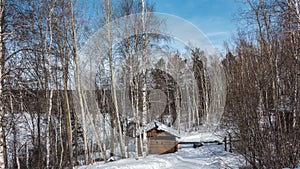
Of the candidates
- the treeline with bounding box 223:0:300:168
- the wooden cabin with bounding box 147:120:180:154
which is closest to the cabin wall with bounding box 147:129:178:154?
the wooden cabin with bounding box 147:120:180:154

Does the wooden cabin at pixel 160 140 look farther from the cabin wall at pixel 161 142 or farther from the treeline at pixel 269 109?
the treeline at pixel 269 109

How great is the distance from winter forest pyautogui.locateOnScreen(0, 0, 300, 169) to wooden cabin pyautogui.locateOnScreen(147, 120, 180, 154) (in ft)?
0.18

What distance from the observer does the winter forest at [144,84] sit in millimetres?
3506

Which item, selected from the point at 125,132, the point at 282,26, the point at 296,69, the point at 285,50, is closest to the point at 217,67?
the point at 282,26

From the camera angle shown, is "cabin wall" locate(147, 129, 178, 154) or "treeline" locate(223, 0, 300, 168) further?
"cabin wall" locate(147, 129, 178, 154)

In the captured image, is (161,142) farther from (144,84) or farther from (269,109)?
(269,109)

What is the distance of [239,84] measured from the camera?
12.3 feet

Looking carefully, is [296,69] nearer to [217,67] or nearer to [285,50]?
[285,50]

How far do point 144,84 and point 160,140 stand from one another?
4127 millimetres

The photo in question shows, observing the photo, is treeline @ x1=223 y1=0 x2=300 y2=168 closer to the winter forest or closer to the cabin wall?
the winter forest

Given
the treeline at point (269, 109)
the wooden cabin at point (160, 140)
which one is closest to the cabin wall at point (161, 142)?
the wooden cabin at point (160, 140)

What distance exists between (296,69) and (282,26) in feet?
11.7

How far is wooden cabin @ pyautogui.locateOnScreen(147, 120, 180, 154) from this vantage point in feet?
37.3

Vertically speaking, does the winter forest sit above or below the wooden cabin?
above
